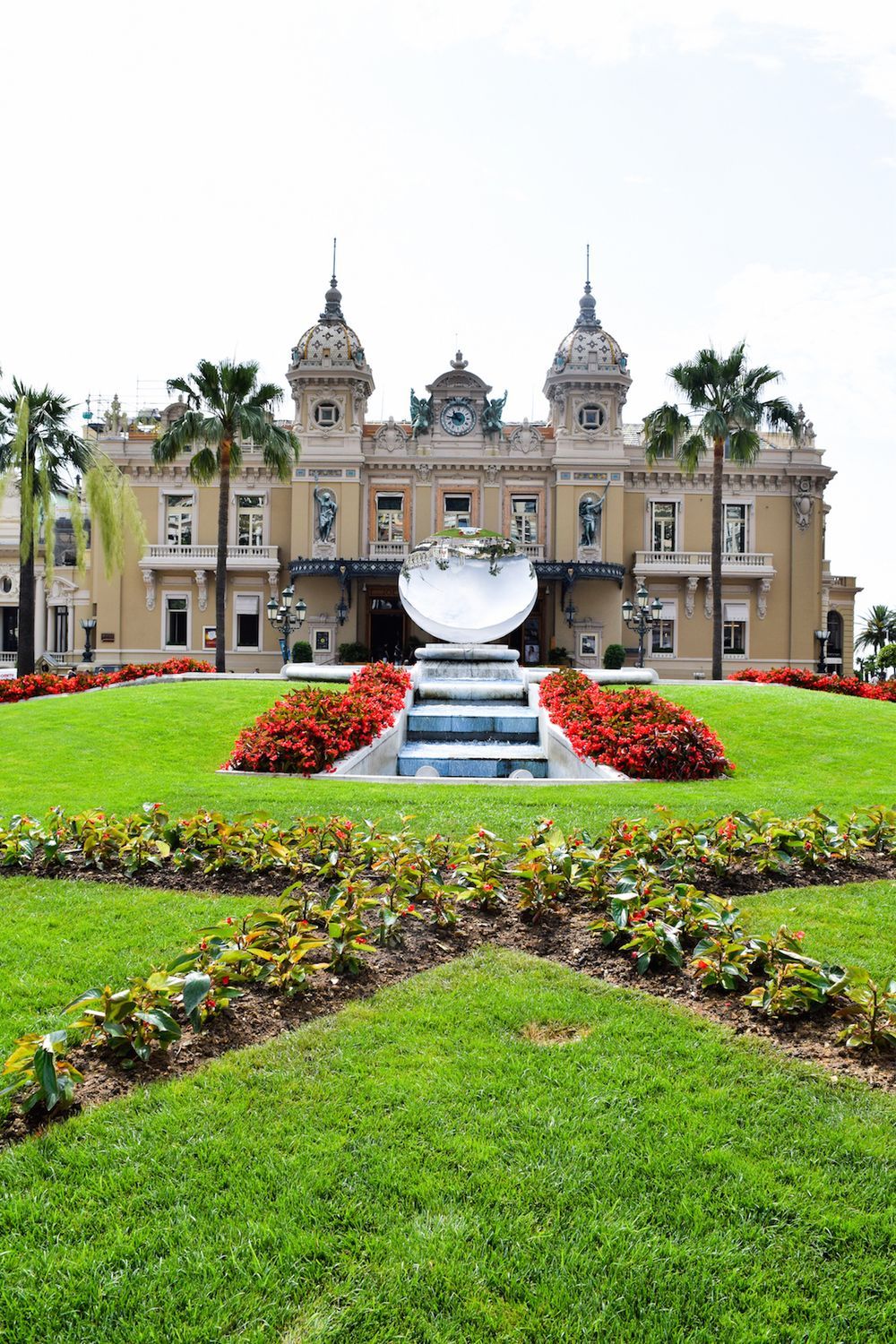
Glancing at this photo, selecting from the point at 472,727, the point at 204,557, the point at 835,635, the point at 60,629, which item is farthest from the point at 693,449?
the point at 60,629

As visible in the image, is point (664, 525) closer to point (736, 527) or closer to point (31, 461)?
point (736, 527)

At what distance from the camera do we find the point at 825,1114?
118 inches

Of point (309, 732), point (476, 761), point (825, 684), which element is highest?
point (825, 684)

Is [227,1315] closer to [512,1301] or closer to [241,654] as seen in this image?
[512,1301]

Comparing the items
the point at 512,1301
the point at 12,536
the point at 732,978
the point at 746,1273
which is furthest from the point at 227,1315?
the point at 12,536

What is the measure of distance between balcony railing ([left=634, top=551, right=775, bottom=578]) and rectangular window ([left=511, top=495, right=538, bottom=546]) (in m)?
4.37

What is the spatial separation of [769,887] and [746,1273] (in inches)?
151

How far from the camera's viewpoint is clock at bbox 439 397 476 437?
3525cm

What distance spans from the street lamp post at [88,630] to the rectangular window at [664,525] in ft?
76.7

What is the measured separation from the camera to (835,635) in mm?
44875

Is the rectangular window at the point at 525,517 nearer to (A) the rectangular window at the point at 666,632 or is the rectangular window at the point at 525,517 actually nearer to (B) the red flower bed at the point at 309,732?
(A) the rectangular window at the point at 666,632

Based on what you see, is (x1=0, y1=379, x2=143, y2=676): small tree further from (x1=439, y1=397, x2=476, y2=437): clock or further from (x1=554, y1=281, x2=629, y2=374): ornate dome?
(x1=554, y1=281, x2=629, y2=374): ornate dome

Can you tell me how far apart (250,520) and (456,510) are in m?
8.63

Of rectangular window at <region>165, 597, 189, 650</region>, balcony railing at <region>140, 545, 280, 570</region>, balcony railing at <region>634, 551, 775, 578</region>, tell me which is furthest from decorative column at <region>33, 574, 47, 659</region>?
balcony railing at <region>634, 551, 775, 578</region>
